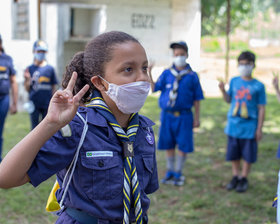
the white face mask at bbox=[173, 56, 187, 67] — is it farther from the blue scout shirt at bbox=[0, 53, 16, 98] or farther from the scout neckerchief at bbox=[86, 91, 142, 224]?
the scout neckerchief at bbox=[86, 91, 142, 224]

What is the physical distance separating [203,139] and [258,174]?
73.1 inches

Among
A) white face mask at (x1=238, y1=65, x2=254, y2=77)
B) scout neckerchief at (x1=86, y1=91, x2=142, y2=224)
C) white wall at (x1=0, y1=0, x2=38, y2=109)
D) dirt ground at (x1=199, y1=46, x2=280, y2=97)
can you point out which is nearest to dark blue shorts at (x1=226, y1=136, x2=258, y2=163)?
white face mask at (x1=238, y1=65, x2=254, y2=77)

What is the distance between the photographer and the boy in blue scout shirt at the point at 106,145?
1.63 meters

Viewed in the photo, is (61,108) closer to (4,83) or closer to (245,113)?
(245,113)

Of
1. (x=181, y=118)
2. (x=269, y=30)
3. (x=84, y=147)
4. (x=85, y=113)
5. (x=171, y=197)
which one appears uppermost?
(x=269, y=30)

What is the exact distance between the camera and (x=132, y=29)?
11.0 m

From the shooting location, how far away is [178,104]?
189 inches

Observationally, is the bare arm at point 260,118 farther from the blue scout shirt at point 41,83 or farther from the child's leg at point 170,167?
the blue scout shirt at point 41,83

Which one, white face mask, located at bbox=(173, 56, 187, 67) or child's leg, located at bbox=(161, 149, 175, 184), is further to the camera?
child's leg, located at bbox=(161, 149, 175, 184)

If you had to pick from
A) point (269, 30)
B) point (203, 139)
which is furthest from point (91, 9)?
point (269, 30)

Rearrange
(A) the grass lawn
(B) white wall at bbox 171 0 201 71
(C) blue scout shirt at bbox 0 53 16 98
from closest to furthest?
1. (A) the grass lawn
2. (C) blue scout shirt at bbox 0 53 16 98
3. (B) white wall at bbox 171 0 201 71

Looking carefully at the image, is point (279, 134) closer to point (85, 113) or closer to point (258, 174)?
point (258, 174)

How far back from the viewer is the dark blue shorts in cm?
471

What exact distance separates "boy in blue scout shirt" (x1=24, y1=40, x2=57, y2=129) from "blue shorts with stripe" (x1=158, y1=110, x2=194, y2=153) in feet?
6.56
